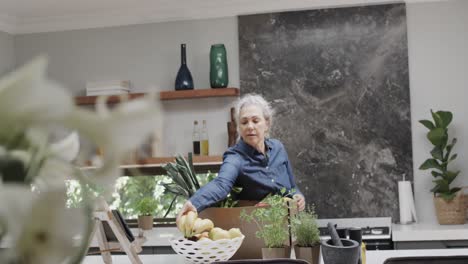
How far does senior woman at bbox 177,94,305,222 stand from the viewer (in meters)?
2.97

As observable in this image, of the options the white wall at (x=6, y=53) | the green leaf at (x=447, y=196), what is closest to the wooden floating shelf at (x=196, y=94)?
the white wall at (x=6, y=53)

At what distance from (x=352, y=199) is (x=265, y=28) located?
1.63 metres

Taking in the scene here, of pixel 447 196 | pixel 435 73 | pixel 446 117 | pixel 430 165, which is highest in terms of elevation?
pixel 435 73

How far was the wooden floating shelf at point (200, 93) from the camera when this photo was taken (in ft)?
17.7

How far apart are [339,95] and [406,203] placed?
1.04 m

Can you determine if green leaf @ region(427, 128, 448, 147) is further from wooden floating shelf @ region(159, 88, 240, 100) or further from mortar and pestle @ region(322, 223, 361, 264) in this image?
mortar and pestle @ region(322, 223, 361, 264)

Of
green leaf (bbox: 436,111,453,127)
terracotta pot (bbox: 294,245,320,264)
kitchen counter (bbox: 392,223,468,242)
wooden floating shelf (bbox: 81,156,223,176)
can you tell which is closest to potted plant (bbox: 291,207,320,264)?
terracotta pot (bbox: 294,245,320,264)

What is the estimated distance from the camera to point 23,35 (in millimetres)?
6059

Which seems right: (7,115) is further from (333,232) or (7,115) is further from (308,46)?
(308,46)

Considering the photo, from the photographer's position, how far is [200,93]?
5.45m

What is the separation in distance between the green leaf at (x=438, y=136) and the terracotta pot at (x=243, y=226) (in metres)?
2.91

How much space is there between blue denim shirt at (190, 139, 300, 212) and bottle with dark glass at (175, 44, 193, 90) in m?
2.23

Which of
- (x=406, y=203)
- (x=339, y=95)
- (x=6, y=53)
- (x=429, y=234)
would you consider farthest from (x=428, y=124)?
(x=6, y=53)

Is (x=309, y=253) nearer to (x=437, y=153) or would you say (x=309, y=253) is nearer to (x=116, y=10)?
(x=437, y=153)
